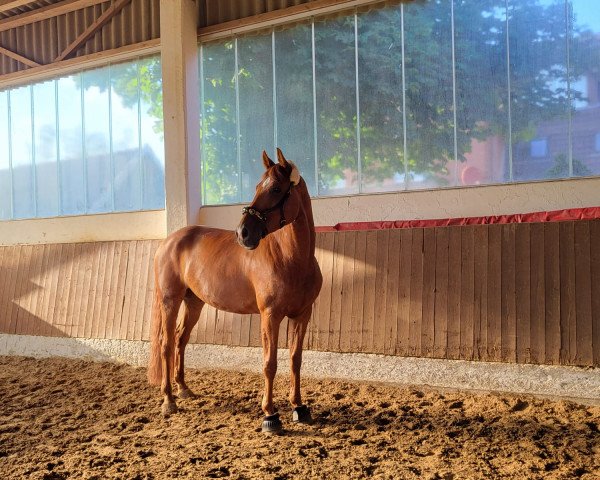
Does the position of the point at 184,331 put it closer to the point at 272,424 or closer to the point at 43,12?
the point at 272,424

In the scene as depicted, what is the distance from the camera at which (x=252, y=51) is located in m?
6.84

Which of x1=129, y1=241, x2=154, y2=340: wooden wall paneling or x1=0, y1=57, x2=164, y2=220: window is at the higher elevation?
x1=0, y1=57, x2=164, y2=220: window

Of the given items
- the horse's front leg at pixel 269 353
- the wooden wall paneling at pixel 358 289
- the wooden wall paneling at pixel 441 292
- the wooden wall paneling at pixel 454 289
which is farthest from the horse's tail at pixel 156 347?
the wooden wall paneling at pixel 454 289

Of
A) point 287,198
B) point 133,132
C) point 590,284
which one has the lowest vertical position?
point 590,284

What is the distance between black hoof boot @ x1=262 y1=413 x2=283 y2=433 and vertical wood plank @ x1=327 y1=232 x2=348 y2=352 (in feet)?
4.99

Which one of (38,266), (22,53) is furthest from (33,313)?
(22,53)

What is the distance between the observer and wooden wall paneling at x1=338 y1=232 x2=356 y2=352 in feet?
16.4

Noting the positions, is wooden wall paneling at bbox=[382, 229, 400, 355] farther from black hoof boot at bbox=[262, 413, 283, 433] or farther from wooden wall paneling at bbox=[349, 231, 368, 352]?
black hoof boot at bbox=[262, 413, 283, 433]

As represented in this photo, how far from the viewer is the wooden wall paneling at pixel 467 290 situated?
14.6 feet

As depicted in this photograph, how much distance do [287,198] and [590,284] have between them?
245 cm

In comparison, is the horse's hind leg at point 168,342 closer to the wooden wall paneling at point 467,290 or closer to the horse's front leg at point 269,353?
the horse's front leg at point 269,353

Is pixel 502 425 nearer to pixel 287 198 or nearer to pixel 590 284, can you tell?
pixel 590 284

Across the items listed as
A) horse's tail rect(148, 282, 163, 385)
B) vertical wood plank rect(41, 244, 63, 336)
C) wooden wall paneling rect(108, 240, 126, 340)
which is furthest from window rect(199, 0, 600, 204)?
horse's tail rect(148, 282, 163, 385)

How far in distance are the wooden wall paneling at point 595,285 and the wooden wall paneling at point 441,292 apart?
111cm
